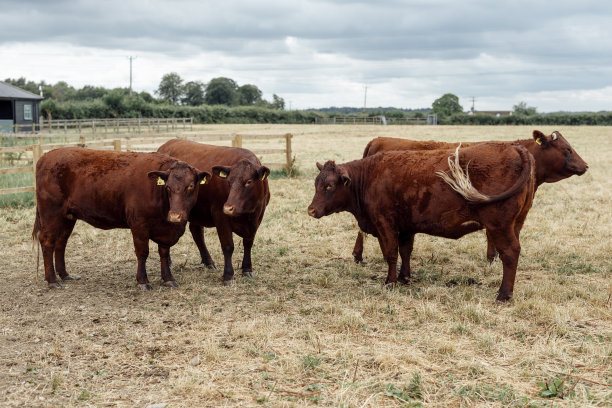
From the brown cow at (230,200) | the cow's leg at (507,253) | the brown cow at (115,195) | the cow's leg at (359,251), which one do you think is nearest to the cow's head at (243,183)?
the brown cow at (230,200)

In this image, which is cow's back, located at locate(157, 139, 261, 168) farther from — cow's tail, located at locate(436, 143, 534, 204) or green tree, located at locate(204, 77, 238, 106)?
green tree, located at locate(204, 77, 238, 106)

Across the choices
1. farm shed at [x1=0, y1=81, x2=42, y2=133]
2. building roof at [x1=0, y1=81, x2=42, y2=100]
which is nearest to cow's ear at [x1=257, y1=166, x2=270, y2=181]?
building roof at [x1=0, y1=81, x2=42, y2=100]

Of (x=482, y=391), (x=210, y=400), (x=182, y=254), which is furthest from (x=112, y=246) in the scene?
(x=482, y=391)

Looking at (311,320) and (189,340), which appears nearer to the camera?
(189,340)

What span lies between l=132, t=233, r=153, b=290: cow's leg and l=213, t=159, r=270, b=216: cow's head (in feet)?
3.60

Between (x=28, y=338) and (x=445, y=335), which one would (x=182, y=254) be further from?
(x=445, y=335)

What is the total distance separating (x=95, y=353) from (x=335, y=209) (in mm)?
3367

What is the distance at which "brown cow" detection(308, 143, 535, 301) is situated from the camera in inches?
243

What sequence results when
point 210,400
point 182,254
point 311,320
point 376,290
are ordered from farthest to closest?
point 182,254 < point 376,290 < point 311,320 < point 210,400

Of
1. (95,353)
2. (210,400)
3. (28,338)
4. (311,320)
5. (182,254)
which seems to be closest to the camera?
(210,400)

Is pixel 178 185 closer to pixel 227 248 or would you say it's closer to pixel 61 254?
pixel 227 248

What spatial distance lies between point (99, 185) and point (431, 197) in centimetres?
395

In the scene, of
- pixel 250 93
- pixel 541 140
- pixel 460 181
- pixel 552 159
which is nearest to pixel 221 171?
pixel 460 181

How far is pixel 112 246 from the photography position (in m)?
9.20
